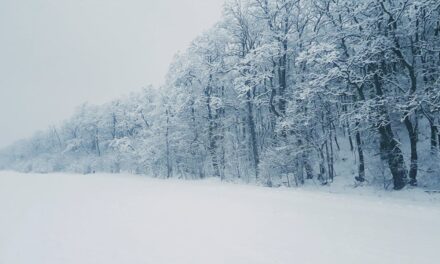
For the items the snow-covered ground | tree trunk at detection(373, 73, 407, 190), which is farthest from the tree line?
the snow-covered ground

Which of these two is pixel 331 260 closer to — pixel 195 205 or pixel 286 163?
pixel 195 205

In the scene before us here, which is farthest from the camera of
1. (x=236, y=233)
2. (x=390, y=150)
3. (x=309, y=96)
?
(x=309, y=96)

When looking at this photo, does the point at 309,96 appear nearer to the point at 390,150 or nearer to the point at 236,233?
the point at 390,150

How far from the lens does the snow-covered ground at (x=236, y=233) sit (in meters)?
7.52

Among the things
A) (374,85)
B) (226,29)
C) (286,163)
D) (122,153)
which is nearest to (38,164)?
(122,153)

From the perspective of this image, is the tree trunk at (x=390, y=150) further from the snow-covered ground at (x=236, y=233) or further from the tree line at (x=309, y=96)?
the snow-covered ground at (x=236, y=233)

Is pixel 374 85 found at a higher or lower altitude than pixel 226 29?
lower

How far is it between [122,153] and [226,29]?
109ft

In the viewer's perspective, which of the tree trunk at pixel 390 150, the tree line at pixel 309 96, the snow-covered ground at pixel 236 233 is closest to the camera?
the snow-covered ground at pixel 236 233

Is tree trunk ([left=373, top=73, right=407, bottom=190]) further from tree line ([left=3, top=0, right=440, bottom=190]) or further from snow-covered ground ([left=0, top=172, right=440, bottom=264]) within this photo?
snow-covered ground ([left=0, top=172, right=440, bottom=264])

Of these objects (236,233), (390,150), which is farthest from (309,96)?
(236,233)

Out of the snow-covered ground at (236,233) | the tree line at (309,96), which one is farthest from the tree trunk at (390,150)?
the snow-covered ground at (236,233)

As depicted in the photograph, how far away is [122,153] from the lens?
5591 centimetres

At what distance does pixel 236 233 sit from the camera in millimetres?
9586
